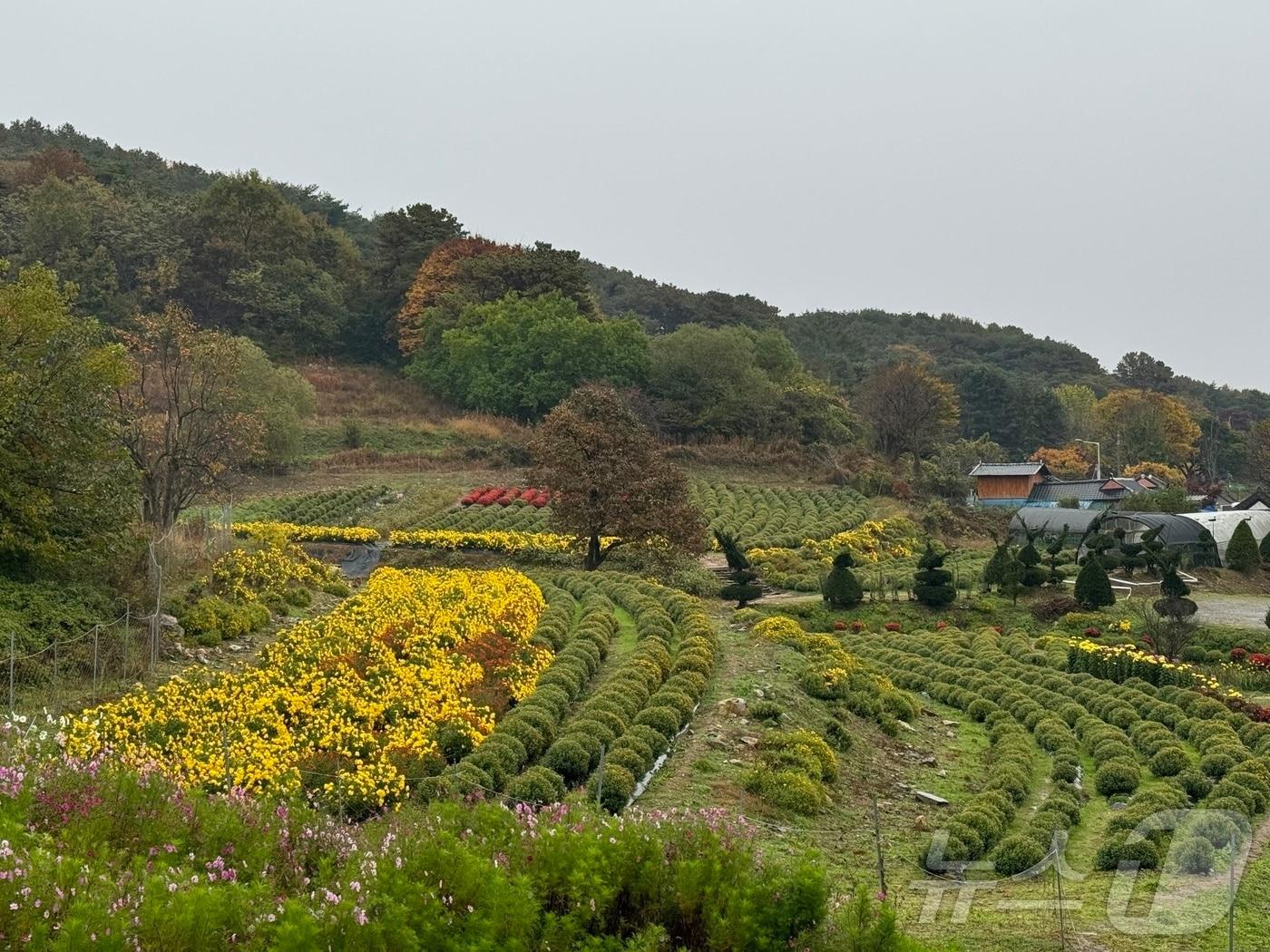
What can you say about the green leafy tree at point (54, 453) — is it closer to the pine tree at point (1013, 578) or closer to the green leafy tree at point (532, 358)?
the pine tree at point (1013, 578)

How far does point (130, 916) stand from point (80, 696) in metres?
9.30

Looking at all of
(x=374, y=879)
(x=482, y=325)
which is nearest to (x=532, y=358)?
(x=482, y=325)

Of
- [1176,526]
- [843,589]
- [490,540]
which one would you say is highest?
[1176,526]

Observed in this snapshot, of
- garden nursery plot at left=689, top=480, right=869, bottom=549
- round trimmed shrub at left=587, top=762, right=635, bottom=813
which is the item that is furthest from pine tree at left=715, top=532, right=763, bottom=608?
round trimmed shrub at left=587, top=762, right=635, bottom=813

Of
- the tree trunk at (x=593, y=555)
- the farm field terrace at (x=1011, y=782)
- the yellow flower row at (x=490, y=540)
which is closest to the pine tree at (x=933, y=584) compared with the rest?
the farm field terrace at (x=1011, y=782)

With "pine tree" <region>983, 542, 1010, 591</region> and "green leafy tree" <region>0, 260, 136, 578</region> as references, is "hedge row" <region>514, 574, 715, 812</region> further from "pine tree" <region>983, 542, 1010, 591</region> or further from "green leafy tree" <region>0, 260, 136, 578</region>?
"pine tree" <region>983, 542, 1010, 591</region>

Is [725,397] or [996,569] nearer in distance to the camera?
[996,569]

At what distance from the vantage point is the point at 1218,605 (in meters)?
31.4

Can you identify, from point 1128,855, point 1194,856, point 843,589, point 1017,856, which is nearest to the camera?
point 1194,856

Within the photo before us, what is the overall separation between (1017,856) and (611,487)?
22270 millimetres

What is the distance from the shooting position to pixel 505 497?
44656mm

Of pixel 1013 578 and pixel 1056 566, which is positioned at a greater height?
pixel 1056 566

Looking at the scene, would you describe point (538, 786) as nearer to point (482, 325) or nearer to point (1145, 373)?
point (482, 325)

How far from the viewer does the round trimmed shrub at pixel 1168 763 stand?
1566cm
